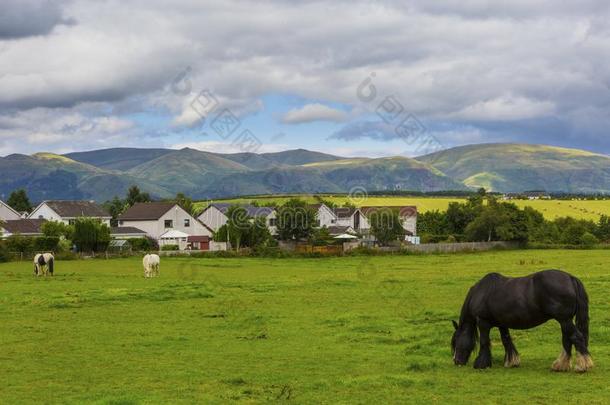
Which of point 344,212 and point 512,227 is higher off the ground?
point 344,212

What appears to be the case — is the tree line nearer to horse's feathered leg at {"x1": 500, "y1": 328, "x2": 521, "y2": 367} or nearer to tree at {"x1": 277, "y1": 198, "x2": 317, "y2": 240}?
tree at {"x1": 277, "y1": 198, "x2": 317, "y2": 240}

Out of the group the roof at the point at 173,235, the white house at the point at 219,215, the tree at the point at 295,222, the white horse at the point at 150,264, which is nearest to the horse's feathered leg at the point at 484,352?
the white horse at the point at 150,264

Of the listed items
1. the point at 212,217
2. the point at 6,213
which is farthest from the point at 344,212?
the point at 6,213

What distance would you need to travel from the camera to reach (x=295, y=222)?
92.6 meters

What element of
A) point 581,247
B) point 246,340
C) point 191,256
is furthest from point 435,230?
point 246,340

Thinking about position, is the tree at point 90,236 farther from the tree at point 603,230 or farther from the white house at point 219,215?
the tree at point 603,230

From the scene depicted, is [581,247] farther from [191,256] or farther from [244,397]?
[244,397]

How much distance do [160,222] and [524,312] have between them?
93110 millimetres

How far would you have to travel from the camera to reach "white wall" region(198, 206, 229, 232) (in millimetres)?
114006

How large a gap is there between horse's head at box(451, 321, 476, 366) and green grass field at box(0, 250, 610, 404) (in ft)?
0.82

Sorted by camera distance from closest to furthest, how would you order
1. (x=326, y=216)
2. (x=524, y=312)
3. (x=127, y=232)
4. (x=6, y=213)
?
(x=524, y=312)
(x=127, y=232)
(x=6, y=213)
(x=326, y=216)

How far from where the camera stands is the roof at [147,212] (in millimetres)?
104688

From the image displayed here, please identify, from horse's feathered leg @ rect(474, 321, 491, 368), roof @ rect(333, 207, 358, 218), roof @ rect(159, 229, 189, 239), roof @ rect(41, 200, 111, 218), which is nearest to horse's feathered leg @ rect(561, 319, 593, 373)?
horse's feathered leg @ rect(474, 321, 491, 368)

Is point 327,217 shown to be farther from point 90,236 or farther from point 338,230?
point 90,236
